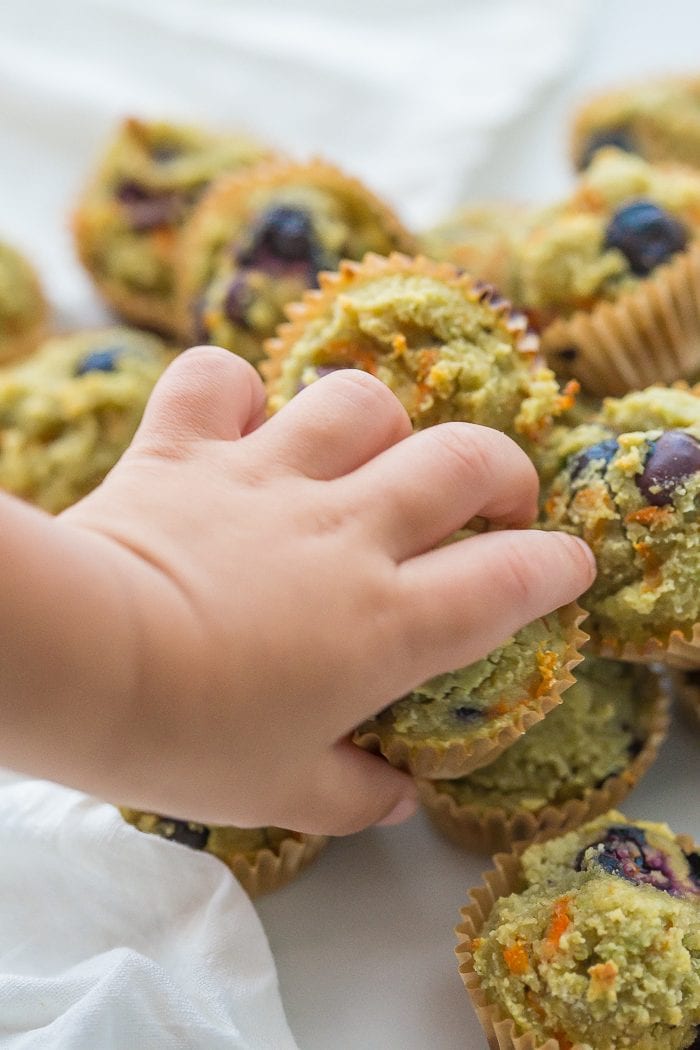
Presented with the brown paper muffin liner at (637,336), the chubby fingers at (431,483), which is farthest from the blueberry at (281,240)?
the chubby fingers at (431,483)

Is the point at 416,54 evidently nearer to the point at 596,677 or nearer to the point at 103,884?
the point at 596,677

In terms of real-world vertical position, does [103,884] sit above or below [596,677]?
below

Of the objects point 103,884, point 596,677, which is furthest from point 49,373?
point 596,677

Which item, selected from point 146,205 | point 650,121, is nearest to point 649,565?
point 650,121

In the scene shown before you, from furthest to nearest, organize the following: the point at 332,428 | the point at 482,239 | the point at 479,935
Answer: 1. the point at 482,239
2. the point at 479,935
3. the point at 332,428

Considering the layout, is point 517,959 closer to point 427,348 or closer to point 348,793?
point 348,793

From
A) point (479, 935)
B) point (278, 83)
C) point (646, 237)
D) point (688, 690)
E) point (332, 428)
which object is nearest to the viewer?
point (332, 428)
